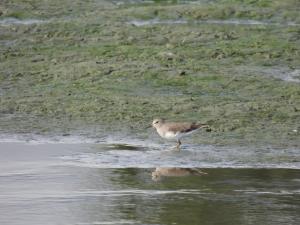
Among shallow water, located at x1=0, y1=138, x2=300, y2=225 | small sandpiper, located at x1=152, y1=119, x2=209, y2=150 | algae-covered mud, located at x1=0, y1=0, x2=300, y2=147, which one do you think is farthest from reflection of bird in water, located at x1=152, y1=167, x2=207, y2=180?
algae-covered mud, located at x1=0, y1=0, x2=300, y2=147

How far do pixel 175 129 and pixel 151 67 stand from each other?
4.56 m

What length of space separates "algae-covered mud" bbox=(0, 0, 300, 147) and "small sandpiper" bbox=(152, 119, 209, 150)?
1.09ft

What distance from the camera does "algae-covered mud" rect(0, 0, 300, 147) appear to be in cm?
1670

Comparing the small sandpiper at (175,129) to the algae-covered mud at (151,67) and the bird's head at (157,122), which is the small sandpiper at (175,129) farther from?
the algae-covered mud at (151,67)

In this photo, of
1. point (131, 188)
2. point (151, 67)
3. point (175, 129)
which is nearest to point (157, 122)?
point (175, 129)

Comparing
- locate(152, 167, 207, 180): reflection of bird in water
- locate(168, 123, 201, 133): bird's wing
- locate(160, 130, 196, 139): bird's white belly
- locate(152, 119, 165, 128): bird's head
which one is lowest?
locate(152, 167, 207, 180): reflection of bird in water

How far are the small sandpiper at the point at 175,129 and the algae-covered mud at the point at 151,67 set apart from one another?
33 centimetres

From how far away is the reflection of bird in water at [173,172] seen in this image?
44.1 feet

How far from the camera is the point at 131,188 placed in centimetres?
1269

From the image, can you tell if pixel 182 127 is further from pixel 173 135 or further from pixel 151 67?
pixel 151 67

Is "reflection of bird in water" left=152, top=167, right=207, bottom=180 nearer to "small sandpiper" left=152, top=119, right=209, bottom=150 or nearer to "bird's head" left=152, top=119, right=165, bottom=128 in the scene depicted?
"small sandpiper" left=152, top=119, right=209, bottom=150

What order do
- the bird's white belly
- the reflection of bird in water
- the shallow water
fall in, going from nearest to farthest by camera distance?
the shallow water, the reflection of bird in water, the bird's white belly

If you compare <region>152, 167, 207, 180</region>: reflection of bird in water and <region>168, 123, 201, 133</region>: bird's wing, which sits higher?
<region>168, 123, 201, 133</region>: bird's wing

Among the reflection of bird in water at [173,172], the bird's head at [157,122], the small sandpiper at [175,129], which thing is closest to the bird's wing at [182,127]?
Result: the small sandpiper at [175,129]
